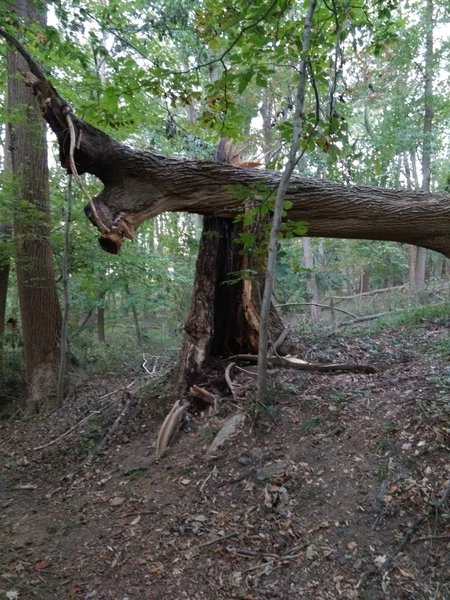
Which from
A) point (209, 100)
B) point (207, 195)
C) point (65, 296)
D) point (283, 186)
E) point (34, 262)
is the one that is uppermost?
point (209, 100)

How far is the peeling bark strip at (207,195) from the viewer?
4.08 m

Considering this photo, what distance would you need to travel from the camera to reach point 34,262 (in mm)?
7148

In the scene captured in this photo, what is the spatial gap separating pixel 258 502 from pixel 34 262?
571 cm

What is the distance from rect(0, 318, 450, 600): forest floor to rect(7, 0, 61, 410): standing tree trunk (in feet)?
7.94

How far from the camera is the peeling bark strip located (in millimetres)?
4078

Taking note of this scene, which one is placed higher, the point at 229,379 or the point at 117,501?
the point at 229,379

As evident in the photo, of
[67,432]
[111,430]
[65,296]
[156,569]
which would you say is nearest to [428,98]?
[65,296]

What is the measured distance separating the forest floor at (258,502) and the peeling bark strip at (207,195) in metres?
1.79

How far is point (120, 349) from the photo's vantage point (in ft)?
38.4

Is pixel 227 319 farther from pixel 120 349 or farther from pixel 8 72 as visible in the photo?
pixel 120 349

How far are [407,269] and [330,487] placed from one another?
758 inches

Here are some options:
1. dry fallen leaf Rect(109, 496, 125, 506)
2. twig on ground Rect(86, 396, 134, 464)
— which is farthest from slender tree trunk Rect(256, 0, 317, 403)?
twig on ground Rect(86, 396, 134, 464)

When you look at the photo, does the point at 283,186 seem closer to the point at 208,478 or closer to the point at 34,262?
the point at 208,478

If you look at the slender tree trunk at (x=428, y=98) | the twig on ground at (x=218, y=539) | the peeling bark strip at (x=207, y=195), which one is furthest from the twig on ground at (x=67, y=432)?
the slender tree trunk at (x=428, y=98)
